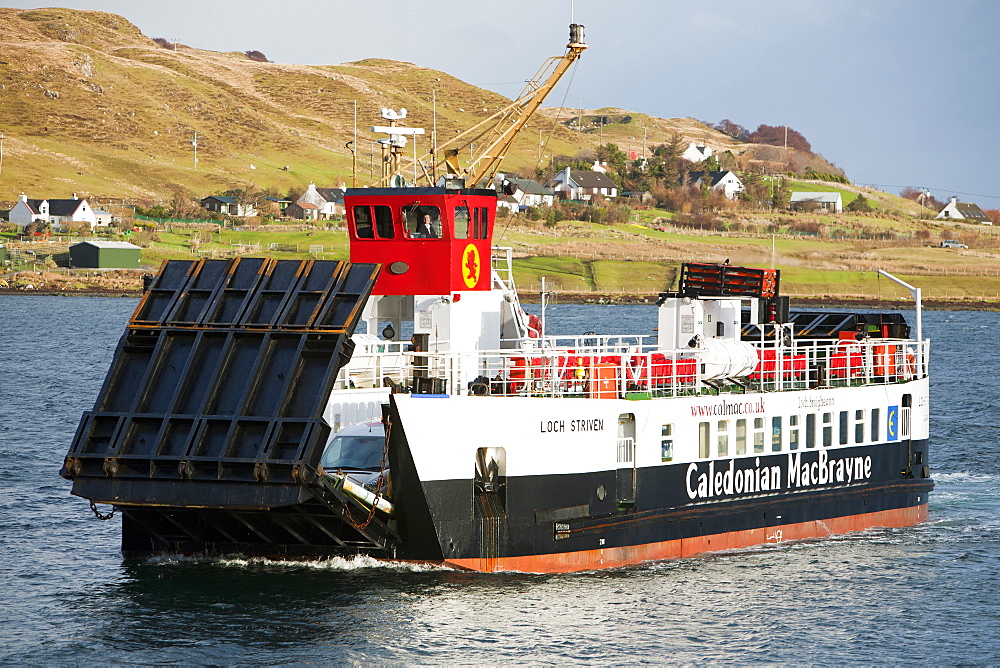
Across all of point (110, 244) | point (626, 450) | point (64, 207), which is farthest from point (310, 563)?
point (64, 207)

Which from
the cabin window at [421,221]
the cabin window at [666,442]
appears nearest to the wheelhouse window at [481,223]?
the cabin window at [421,221]

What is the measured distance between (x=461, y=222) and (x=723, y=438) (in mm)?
7161

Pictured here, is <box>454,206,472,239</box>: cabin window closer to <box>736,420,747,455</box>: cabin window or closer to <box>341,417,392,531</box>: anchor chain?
<box>341,417,392,531</box>: anchor chain

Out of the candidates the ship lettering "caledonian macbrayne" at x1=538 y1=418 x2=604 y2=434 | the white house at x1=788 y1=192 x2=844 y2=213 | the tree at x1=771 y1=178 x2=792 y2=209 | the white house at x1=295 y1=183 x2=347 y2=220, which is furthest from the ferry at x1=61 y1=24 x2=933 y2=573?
the tree at x1=771 y1=178 x2=792 y2=209

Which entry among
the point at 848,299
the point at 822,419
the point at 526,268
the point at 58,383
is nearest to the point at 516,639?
the point at 822,419

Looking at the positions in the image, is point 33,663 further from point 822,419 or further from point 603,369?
point 822,419

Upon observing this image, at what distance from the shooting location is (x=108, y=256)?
445 feet

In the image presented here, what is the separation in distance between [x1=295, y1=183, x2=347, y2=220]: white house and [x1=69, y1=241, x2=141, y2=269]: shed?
30462 mm

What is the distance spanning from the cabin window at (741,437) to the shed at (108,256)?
117 meters

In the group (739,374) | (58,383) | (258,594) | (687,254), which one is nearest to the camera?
(258,594)

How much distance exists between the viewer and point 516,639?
66.1 feet

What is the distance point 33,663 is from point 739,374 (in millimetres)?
14891

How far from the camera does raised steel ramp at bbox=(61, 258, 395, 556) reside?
20188 mm

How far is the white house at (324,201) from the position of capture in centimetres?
16325
